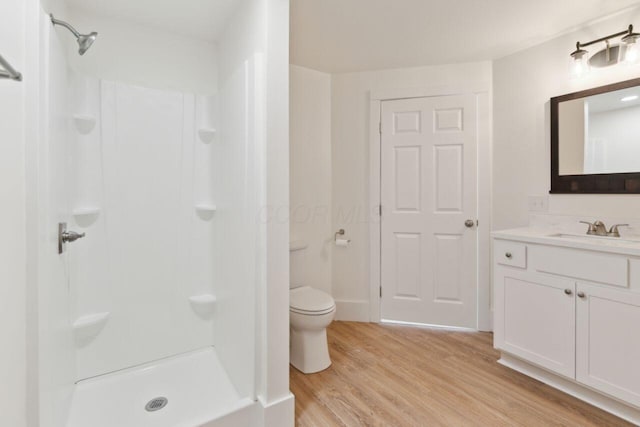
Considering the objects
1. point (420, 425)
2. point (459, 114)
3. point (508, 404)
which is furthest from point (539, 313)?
point (459, 114)

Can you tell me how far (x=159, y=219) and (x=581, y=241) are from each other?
2.48m

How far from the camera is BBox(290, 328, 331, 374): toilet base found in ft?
6.70

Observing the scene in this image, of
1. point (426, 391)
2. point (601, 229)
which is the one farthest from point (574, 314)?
point (426, 391)

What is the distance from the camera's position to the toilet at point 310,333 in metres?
2.02

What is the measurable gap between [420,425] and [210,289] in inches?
59.1

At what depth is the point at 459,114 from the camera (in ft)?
8.66

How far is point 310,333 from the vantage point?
2.06 m

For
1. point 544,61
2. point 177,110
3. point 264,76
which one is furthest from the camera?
point 544,61

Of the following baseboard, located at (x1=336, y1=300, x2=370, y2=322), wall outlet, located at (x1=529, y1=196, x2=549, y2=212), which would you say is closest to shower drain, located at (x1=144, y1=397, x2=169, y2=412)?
baseboard, located at (x1=336, y1=300, x2=370, y2=322)

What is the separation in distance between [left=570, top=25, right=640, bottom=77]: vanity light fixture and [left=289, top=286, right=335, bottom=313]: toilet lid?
2.30m

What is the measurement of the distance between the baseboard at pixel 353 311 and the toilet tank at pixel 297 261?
1.61 feet

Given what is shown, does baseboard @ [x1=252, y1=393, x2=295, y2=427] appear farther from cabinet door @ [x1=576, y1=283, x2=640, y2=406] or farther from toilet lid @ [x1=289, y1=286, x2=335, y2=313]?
cabinet door @ [x1=576, y1=283, x2=640, y2=406]

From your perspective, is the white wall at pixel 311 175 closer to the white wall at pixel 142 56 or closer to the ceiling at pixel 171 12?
the white wall at pixel 142 56

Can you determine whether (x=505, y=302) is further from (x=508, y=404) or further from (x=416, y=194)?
(x=416, y=194)
